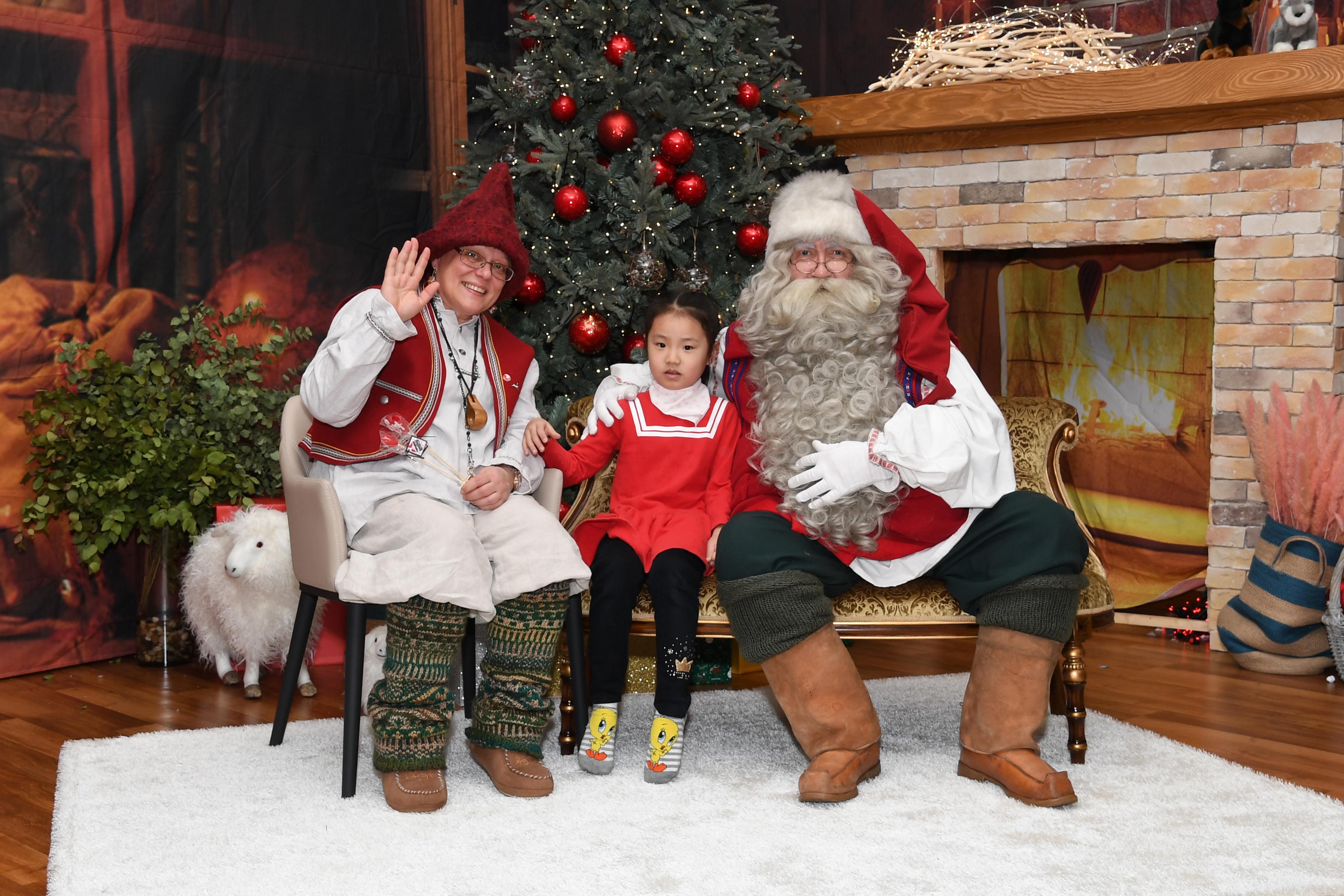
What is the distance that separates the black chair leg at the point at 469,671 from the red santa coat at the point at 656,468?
45cm

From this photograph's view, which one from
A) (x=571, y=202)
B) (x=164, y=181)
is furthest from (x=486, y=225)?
(x=164, y=181)

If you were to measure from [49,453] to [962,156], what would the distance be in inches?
127

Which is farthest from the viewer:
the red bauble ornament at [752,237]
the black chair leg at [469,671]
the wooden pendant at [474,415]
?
the red bauble ornament at [752,237]

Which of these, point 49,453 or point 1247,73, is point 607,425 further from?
point 1247,73

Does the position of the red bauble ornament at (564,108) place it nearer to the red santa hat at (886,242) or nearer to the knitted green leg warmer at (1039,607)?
the red santa hat at (886,242)

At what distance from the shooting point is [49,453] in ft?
12.3

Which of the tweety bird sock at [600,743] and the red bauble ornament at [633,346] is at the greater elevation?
the red bauble ornament at [633,346]

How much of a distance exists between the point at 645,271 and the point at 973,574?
4.72ft

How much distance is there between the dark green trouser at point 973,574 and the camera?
271cm

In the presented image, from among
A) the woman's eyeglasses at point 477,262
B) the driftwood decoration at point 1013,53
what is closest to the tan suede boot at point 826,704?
the woman's eyeglasses at point 477,262

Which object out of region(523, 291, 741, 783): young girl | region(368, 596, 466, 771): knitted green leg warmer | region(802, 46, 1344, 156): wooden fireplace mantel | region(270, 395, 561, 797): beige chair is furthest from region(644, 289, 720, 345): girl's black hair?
region(802, 46, 1344, 156): wooden fireplace mantel

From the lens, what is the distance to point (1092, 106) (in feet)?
13.6

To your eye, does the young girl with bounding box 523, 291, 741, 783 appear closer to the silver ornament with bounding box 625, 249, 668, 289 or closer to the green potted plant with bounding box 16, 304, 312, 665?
the silver ornament with bounding box 625, 249, 668, 289

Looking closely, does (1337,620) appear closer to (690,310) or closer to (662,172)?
(690,310)
